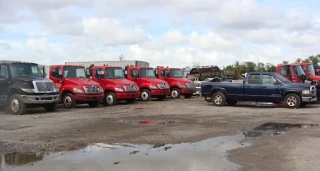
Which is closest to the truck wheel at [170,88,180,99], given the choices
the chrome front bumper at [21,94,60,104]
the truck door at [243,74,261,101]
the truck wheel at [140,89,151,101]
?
the truck wheel at [140,89,151,101]

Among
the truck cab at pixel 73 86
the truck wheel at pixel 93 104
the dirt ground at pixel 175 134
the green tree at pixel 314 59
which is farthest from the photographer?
the green tree at pixel 314 59

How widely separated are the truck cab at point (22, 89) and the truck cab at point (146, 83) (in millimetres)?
6952

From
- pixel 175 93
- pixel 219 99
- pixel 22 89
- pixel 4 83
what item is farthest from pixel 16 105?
→ pixel 175 93

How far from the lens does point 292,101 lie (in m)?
16.2

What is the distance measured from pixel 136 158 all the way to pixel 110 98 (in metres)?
12.4

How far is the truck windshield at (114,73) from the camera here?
19.5 metres

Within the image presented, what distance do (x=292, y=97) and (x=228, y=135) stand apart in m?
8.04

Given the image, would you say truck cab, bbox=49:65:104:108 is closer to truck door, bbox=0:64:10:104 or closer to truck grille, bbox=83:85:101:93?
truck grille, bbox=83:85:101:93

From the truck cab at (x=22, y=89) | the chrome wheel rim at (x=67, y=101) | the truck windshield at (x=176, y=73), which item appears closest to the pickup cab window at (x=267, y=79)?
the truck windshield at (x=176, y=73)

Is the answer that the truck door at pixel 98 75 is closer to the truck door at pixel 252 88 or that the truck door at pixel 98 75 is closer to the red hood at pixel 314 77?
the truck door at pixel 252 88

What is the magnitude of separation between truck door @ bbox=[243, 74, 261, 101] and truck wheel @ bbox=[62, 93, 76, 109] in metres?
8.22

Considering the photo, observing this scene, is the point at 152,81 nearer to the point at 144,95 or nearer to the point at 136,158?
the point at 144,95

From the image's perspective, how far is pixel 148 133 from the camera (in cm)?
963

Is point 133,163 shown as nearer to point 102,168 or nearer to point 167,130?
point 102,168
